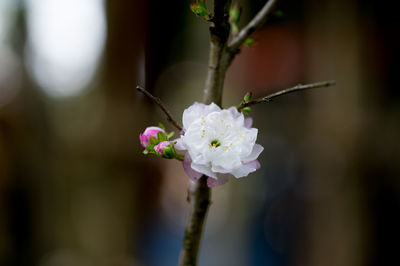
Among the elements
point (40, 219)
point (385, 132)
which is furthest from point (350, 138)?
point (40, 219)

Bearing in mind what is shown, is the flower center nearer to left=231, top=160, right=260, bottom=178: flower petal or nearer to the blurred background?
left=231, top=160, right=260, bottom=178: flower petal

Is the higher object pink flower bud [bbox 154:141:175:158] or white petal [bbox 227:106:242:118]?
white petal [bbox 227:106:242:118]

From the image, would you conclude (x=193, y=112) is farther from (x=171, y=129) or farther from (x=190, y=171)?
(x=171, y=129)

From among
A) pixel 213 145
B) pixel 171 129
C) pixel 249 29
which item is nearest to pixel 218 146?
pixel 213 145

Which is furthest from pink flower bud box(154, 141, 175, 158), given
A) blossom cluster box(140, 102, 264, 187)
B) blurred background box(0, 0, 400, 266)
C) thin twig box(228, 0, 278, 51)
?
blurred background box(0, 0, 400, 266)

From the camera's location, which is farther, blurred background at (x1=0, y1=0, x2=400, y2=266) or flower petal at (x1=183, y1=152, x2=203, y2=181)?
blurred background at (x1=0, y1=0, x2=400, y2=266)

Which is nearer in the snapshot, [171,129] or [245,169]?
[245,169]
